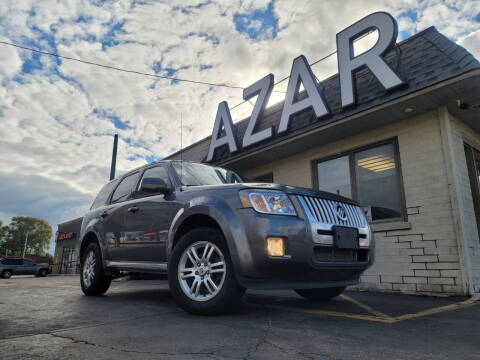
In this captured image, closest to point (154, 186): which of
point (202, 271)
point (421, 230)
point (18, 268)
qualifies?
point (202, 271)

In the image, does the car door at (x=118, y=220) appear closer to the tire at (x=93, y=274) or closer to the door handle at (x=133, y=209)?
the door handle at (x=133, y=209)

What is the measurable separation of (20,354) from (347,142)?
7491mm

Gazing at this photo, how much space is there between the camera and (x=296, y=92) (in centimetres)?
876

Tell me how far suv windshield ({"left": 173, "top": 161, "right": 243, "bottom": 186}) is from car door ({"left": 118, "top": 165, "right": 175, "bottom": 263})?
0.63 feet

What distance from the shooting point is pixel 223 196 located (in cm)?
344

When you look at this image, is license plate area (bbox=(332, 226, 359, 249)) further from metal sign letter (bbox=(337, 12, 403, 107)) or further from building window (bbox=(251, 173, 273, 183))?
building window (bbox=(251, 173, 273, 183))

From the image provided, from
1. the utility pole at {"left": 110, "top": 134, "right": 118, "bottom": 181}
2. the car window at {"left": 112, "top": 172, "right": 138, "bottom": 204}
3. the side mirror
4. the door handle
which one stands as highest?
the utility pole at {"left": 110, "top": 134, "right": 118, "bottom": 181}

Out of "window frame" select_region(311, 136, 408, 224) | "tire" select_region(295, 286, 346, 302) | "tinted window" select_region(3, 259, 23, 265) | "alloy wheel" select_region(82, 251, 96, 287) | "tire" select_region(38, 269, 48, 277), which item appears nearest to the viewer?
"tire" select_region(295, 286, 346, 302)

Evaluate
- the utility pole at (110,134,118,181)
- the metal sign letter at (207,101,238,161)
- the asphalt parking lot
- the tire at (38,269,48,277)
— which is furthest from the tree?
the asphalt parking lot

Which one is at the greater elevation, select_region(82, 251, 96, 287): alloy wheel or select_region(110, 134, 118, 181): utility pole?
select_region(110, 134, 118, 181): utility pole

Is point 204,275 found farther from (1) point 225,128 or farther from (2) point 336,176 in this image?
(1) point 225,128

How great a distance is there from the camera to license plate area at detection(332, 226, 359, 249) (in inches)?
133

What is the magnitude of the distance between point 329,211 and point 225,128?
738cm

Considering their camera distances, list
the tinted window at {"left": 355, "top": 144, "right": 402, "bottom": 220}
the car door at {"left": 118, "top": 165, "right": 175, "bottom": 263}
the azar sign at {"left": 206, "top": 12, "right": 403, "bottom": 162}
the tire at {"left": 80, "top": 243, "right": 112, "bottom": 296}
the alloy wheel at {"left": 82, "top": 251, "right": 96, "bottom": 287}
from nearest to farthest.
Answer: the car door at {"left": 118, "top": 165, "right": 175, "bottom": 263}
the tire at {"left": 80, "top": 243, "right": 112, "bottom": 296}
the alloy wheel at {"left": 82, "top": 251, "right": 96, "bottom": 287}
the azar sign at {"left": 206, "top": 12, "right": 403, "bottom": 162}
the tinted window at {"left": 355, "top": 144, "right": 402, "bottom": 220}
